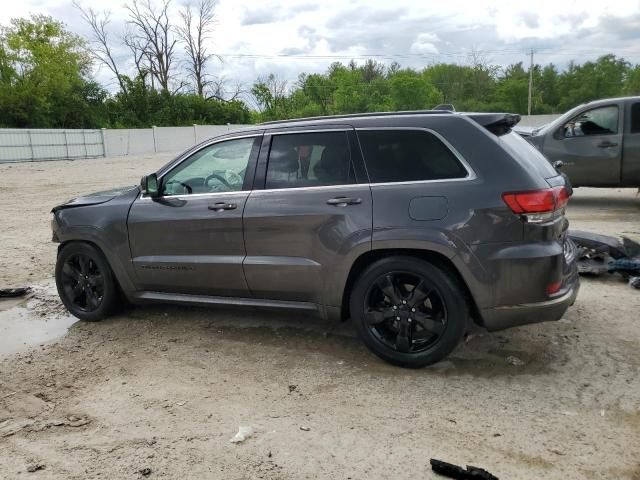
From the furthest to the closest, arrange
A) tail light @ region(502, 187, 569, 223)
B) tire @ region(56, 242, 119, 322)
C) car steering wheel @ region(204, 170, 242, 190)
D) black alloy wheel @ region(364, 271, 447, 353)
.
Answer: tire @ region(56, 242, 119, 322), car steering wheel @ region(204, 170, 242, 190), black alloy wheel @ region(364, 271, 447, 353), tail light @ region(502, 187, 569, 223)

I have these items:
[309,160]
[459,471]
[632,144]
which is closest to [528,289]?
[459,471]

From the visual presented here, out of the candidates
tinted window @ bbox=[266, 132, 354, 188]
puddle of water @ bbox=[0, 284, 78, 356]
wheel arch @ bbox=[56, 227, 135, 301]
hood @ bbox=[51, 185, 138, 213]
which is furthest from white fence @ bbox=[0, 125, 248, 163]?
tinted window @ bbox=[266, 132, 354, 188]

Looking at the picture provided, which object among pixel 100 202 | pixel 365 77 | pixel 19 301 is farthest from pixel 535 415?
pixel 365 77

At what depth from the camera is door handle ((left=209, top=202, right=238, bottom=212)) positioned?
4.56 metres

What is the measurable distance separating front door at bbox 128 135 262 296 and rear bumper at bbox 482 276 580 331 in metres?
1.98

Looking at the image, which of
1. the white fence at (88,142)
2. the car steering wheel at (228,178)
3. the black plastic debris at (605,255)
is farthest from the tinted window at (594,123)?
the white fence at (88,142)

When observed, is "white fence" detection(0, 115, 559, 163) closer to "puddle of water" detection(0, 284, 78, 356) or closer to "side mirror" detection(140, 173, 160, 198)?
"puddle of water" detection(0, 284, 78, 356)

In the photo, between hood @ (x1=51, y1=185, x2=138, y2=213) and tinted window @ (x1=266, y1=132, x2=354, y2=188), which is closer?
tinted window @ (x1=266, y1=132, x2=354, y2=188)

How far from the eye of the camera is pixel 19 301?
6.20m

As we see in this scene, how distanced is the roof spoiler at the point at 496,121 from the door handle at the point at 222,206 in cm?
196

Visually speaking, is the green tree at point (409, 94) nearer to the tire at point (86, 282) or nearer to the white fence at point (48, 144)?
the white fence at point (48, 144)

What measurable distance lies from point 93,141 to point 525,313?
45000mm

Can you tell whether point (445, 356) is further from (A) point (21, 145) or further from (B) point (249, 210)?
(A) point (21, 145)

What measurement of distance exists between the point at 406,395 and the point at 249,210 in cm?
188
